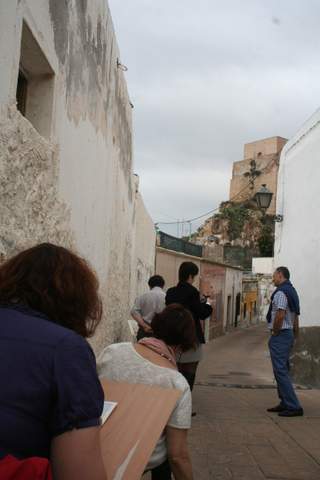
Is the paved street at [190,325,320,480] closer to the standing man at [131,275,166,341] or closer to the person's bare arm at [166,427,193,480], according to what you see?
the standing man at [131,275,166,341]

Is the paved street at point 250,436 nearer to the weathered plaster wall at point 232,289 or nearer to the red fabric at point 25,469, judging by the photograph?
the red fabric at point 25,469

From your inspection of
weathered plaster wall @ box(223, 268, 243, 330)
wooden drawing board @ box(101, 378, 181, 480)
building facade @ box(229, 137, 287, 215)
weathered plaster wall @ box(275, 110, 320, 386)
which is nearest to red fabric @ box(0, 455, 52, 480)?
wooden drawing board @ box(101, 378, 181, 480)

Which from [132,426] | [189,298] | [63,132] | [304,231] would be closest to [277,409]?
[189,298]

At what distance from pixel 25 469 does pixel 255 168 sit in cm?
7115

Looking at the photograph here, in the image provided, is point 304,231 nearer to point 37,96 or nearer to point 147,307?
point 147,307

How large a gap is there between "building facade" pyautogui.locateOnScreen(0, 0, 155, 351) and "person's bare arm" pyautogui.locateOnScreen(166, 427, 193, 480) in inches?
52.4

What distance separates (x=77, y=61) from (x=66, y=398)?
12.7 feet

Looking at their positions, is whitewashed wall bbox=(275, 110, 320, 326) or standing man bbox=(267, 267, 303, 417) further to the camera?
whitewashed wall bbox=(275, 110, 320, 326)

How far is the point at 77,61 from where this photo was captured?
4707 mm

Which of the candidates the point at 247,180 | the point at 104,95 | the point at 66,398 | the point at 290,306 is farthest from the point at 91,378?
the point at 247,180

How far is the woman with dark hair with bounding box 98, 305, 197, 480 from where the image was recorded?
2.28 m

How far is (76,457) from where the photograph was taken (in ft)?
4.51

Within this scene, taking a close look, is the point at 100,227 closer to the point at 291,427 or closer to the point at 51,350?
the point at 291,427

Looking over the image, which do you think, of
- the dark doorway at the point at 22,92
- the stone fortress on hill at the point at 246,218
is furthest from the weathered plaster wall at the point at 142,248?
the stone fortress on hill at the point at 246,218
